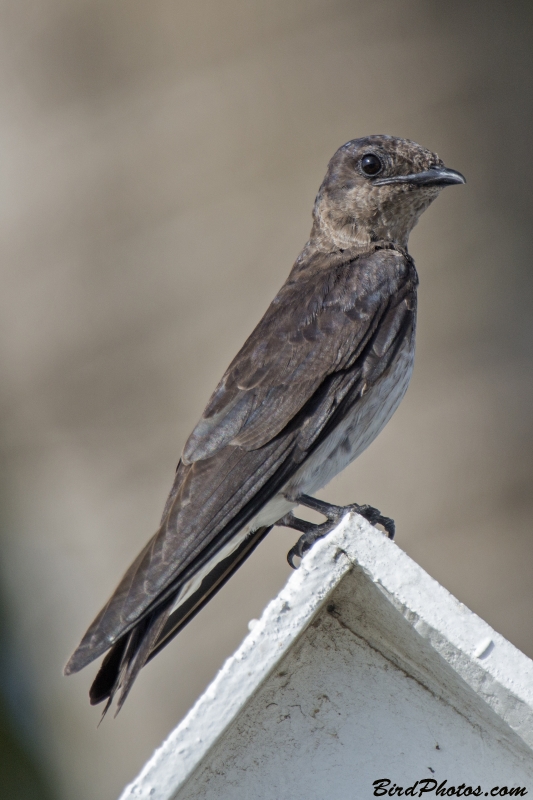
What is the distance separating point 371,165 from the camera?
296 centimetres

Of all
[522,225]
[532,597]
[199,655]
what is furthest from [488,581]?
[522,225]

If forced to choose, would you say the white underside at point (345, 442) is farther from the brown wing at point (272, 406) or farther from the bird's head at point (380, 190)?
the bird's head at point (380, 190)

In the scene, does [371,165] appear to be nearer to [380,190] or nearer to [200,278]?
[380,190]

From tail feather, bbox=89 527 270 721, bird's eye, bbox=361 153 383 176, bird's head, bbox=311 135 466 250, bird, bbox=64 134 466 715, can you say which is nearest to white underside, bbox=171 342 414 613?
bird, bbox=64 134 466 715

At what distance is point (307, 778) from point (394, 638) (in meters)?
0.27

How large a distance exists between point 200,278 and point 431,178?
47.7 inches

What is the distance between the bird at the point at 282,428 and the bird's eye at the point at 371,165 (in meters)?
0.07

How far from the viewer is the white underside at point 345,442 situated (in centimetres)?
243

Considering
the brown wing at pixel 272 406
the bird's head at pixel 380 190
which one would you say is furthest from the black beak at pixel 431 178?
the brown wing at pixel 272 406

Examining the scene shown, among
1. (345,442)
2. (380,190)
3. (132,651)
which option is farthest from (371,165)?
(132,651)

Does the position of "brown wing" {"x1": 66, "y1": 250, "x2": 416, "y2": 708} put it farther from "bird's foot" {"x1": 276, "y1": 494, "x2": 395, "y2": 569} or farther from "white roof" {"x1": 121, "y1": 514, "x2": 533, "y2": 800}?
"white roof" {"x1": 121, "y1": 514, "x2": 533, "y2": 800}

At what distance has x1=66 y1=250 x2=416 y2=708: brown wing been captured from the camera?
2.08 metres

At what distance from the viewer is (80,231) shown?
3930 millimetres

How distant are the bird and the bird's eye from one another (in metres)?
0.07
